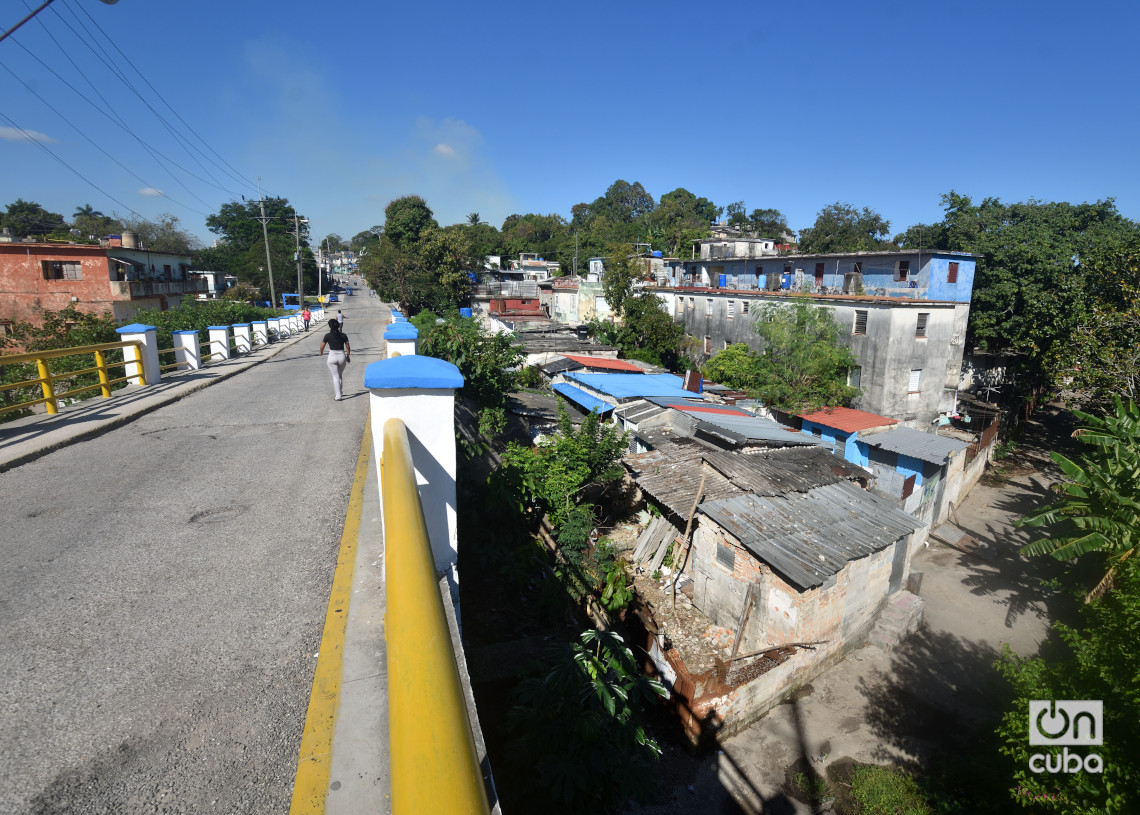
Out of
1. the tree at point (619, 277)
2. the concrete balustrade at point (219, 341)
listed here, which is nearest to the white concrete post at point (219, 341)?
the concrete balustrade at point (219, 341)

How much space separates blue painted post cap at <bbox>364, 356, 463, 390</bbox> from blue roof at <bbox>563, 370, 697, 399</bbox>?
14069 mm

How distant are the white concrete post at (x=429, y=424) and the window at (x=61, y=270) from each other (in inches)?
1523

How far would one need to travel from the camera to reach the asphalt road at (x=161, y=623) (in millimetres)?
2012

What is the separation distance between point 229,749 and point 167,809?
0.82 ft

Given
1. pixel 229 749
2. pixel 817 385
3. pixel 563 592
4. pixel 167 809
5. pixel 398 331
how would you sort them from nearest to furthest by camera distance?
pixel 167 809, pixel 229 749, pixel 563 592, pixel 398 331, pixel 817 385

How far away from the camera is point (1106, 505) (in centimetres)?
1119

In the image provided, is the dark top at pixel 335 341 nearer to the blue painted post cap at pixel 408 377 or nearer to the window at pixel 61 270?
the blue painted post cap at pixel 408 377

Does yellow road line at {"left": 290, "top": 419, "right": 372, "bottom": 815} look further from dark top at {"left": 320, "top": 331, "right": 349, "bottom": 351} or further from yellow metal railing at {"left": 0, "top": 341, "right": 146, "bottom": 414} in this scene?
dark top at {"left": 320, "top": 331, "right": 349, "bottom": 351}

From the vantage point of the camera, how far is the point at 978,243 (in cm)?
2889

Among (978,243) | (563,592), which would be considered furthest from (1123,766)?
(978,243)

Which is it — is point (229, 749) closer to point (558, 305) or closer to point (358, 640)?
point (358, 640)

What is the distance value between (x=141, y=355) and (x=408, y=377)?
10.4 metres

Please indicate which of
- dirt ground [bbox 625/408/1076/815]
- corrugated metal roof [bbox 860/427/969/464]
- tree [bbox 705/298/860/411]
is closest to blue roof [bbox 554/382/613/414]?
corrugated metal roof [bbox 860/427/969/464]

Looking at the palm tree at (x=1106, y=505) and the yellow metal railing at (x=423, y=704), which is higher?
the yellow metal railing at (x=423, y=704)
